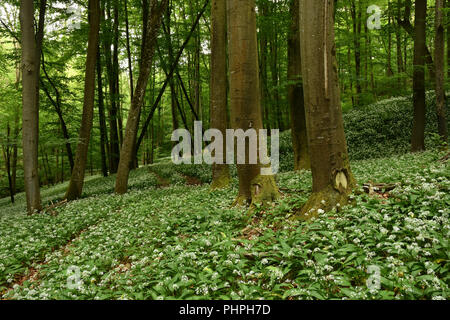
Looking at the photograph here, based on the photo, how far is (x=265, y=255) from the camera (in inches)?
152

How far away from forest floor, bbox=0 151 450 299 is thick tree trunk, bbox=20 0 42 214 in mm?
3689

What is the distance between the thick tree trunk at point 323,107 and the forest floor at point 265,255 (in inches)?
16.8

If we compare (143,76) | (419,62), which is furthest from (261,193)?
(419,62)

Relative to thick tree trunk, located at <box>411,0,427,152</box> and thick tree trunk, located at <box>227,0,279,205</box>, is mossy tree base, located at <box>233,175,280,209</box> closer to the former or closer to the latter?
thick tree trunk, located at <box>227,0,279,205</box>

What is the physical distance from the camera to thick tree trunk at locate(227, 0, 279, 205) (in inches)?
244

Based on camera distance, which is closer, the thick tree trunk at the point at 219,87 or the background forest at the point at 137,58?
the thick tree trunk at the point at 219,87

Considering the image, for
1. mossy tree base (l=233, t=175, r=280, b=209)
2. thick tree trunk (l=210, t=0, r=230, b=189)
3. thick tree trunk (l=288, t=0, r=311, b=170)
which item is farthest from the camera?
thick tree trunk (l=288, t=0, r=311, b=170)

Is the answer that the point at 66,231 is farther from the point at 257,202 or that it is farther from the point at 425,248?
the point at 425,248

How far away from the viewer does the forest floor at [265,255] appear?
301 centimetres

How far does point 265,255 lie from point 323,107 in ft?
8.67

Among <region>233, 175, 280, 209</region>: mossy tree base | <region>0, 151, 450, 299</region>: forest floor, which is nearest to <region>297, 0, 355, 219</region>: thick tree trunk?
<region>0, 151, 450, 299</region>: forest floor

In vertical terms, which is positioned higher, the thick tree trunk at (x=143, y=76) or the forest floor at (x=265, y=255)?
the thick tree trunk at (x=143, y=76)

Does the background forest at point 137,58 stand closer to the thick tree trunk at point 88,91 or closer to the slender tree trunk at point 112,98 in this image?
the slender tree trunk at point 112,98

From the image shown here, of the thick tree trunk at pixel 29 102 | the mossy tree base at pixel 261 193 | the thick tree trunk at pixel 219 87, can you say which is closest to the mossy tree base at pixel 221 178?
the thick tree trunk at pixel 219 87
